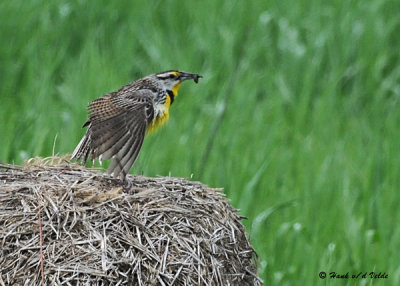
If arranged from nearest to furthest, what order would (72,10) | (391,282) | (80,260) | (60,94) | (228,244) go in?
1. (80,260)
2. (228,244)
3. (391,282)
4. (60,94)
5. (72,10)

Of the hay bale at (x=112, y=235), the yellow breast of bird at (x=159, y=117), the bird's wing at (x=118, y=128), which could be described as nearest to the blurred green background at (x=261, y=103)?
the yellow breast of bird at (x=159, y=117)

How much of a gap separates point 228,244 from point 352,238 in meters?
2.94

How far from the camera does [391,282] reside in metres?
7.53

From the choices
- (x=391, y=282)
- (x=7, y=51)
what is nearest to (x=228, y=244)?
(x=391, y=282)

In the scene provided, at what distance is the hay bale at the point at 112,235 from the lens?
4543 mm

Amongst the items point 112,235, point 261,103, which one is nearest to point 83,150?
point 112,235

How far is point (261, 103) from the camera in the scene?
36.2 ft

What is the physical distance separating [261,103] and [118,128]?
4.85m

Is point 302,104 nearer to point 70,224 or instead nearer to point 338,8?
point 338,8

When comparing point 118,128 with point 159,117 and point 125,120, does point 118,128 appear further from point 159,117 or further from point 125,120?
point 159,117

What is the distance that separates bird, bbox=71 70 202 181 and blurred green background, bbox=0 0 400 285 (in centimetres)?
46

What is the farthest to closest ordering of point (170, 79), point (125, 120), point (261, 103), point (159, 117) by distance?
point (261, 103) < point (170, 79) < point (159, 117) < point (125, 120)

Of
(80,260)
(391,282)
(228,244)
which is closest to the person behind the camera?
(80,260)

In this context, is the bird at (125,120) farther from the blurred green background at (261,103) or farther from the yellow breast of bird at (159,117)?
the blurred green background at (261,103)
